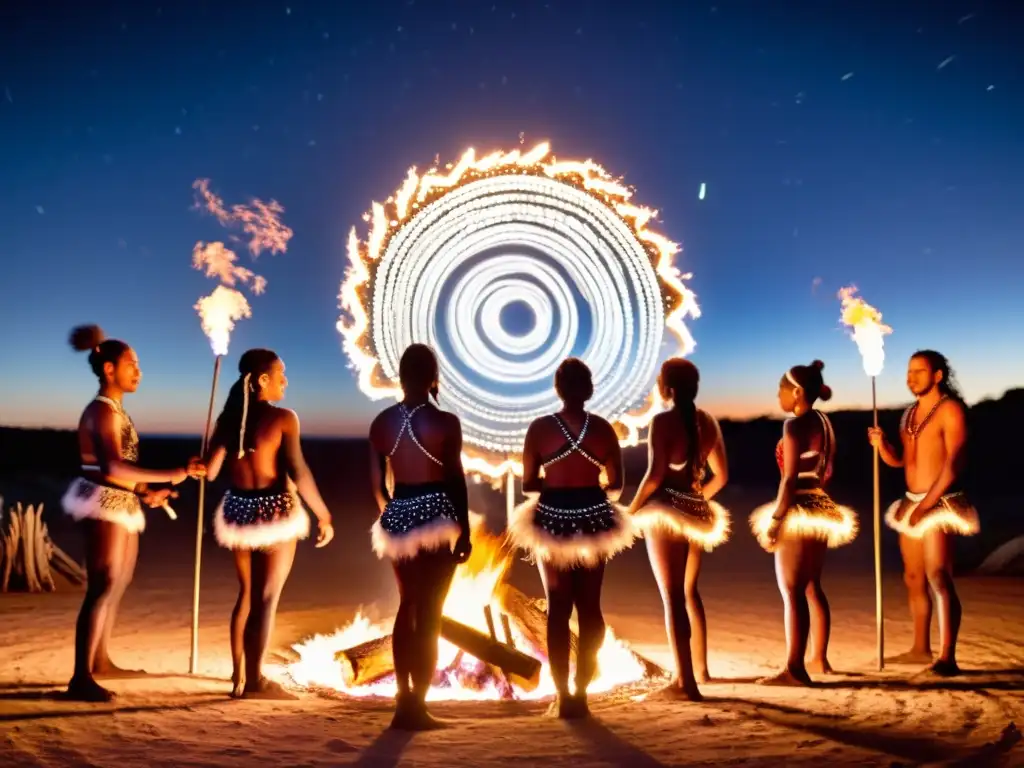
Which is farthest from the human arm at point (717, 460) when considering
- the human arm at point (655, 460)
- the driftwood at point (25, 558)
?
the driftwood at point (25, 558)

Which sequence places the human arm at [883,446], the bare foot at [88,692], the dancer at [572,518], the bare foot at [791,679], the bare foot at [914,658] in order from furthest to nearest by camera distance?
the bare foot at [914,658] < the human arm at [883,446] < the bare foot at [791,679] < the bare foot at [88,692] < the dancer at [572,518]

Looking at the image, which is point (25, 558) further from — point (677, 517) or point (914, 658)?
point (914, 658)

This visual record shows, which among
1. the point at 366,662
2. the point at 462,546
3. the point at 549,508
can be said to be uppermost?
the point at 549,508

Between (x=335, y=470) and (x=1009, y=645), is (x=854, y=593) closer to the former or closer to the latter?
(x=1009, y=645)

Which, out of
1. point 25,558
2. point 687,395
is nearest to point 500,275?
point 687,395

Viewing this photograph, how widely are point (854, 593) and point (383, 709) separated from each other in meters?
8.03

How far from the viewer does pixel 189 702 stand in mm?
5703

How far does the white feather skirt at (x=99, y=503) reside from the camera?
596 centimetres

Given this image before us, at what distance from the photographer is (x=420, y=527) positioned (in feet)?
16.9

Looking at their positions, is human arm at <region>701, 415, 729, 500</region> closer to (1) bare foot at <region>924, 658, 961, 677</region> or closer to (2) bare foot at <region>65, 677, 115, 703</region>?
(1) bare foot at <region>924, 658, 961, 677</region>

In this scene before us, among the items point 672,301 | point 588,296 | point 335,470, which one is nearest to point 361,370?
point 588,296

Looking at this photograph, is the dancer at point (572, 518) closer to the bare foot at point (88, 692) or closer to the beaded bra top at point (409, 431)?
the beaded bra top at point (409, 431)

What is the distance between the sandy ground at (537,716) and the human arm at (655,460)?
1.30m

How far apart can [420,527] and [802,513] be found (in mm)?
2938
